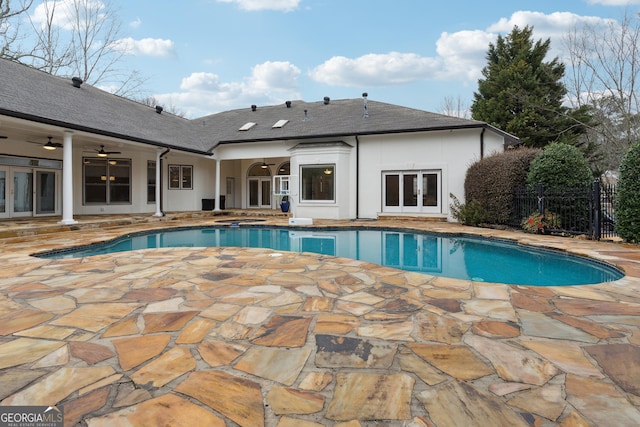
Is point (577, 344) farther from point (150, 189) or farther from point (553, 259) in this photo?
point (150, 189)

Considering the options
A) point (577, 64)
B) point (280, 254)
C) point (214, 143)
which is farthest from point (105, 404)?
point (577, 64)

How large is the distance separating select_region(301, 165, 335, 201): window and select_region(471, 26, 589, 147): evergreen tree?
12353 mm

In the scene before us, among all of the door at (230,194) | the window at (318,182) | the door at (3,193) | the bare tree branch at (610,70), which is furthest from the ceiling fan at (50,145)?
the bare tree branch at (610,70)

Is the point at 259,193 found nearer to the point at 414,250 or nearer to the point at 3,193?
the point at 3,193

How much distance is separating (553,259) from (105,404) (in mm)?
7181

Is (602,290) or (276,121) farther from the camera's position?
(276,121)

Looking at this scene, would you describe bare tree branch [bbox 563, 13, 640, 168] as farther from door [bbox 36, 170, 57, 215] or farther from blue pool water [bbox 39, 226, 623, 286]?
door [bbox 36, 170, 57, 215]

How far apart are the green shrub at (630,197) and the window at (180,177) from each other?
1551 cm

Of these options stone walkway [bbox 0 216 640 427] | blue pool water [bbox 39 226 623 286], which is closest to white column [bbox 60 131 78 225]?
blue pool water [bbox 39 226 623 286]

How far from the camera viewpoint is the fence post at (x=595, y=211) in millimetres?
8031

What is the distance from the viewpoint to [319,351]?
8.04 feet

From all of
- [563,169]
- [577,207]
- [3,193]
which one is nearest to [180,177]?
[3,193]

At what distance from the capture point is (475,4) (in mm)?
13531

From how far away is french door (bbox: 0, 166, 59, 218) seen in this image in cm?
1155
